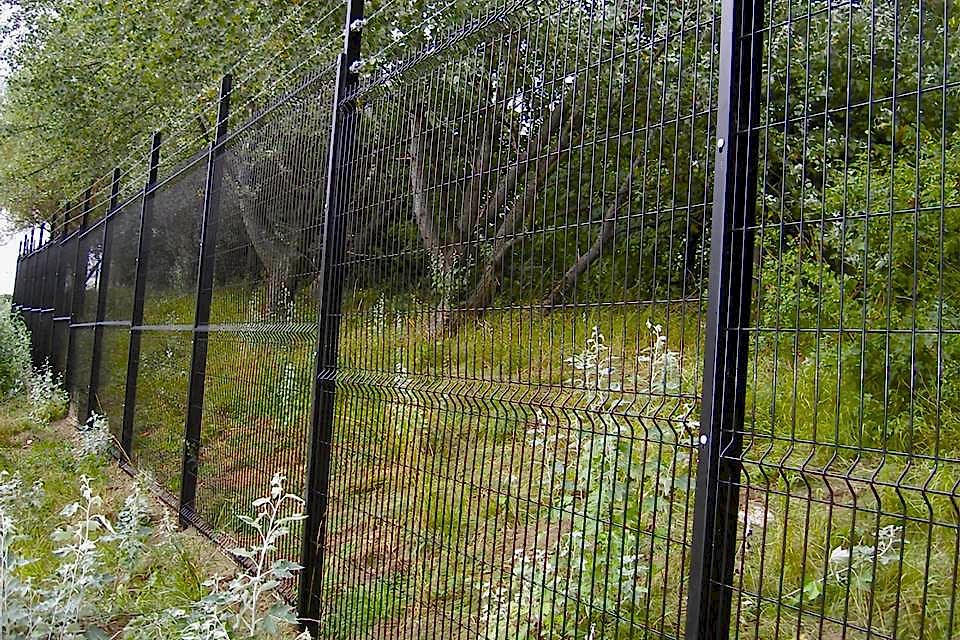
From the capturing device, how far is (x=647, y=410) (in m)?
2.22

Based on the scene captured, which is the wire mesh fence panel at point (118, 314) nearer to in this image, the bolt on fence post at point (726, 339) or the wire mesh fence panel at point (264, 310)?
the wire mesh fence panel at point (264, 310)

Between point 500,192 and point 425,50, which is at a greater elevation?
point 425,50

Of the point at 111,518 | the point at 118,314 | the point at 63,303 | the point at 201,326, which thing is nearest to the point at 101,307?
the point at 118,314

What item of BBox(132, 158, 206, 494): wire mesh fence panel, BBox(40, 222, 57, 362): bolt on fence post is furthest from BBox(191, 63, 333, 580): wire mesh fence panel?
BBox(40, 222, 57, 362): bolt on fence post

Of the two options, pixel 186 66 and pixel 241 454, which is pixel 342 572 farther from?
pixel 186 66

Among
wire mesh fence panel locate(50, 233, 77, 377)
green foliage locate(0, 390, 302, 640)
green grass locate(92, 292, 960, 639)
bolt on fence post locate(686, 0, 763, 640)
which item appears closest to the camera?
bolt on fence post locate(686, 0, 763, 640)

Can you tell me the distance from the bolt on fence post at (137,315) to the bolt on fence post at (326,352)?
406 centimetres

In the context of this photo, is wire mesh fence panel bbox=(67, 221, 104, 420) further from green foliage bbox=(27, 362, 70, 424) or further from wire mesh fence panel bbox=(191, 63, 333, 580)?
wire mesh fence panel bbox=(191, 63, 333, 580)

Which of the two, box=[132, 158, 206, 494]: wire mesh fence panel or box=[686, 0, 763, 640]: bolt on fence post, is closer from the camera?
box=[686, 0, 763, 640]: bolt on fence post

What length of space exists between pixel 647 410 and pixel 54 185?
20.3 m

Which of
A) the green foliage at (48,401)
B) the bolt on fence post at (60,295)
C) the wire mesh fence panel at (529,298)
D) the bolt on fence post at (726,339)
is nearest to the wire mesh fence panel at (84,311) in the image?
the green foliage at (48,401)

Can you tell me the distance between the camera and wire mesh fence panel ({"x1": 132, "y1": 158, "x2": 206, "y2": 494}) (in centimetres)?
611

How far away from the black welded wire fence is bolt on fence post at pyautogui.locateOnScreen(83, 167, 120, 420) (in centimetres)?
392

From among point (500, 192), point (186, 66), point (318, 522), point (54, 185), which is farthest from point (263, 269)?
point (54, 185)
